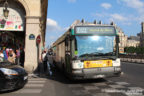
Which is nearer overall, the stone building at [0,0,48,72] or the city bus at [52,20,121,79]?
the city bus at [52,20,121,79]

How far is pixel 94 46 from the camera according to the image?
8.55 metres

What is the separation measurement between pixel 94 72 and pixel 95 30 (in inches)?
78.2

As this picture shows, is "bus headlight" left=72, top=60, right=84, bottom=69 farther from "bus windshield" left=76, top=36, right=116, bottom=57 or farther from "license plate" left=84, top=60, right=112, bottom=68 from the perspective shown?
"bus windshield" left=76, top=36, right=116, bottom=57

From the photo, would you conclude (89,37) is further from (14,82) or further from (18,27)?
(18,27)

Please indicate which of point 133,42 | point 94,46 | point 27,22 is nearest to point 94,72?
point 94,46

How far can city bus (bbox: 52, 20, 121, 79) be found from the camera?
27.3 ft

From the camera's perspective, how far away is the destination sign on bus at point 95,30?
8680 millimetres

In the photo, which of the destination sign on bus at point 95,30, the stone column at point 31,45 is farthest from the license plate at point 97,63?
the stone column at point 31,45

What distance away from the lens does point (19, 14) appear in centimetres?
1426

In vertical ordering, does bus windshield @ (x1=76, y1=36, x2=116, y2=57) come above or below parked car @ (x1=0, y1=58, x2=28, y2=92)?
above

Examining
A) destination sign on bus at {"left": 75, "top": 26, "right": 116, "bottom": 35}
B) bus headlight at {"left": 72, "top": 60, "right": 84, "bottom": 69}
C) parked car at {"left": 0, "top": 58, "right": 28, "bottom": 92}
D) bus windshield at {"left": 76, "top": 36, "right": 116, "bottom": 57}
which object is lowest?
parked car at {"left": 0, "top": 58, "right": 28, "bottom": 92}

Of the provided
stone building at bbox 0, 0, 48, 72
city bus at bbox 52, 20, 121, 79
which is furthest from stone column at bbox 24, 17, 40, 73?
city bus at bbox 52, 20, 121, 79

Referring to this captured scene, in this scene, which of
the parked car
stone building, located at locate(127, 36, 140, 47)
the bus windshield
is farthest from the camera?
stone building, located at locate(127, 36, 140, 47)

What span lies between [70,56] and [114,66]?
6.90ft
